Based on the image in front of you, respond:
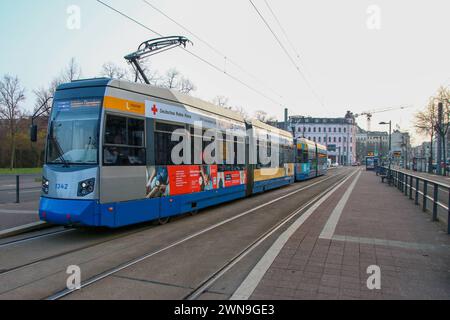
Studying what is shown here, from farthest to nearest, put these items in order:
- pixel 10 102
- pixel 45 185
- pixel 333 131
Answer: pixel 333 131 → pixel 10 102 → pixel 45 185

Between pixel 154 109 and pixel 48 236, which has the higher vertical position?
pixel 154 109

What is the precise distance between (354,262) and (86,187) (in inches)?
206

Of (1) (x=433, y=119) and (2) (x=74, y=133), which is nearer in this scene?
(2) (x=74, y=133)

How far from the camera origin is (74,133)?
7348 millimetres

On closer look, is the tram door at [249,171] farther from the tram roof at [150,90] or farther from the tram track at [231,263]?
the tram track at [231,263]

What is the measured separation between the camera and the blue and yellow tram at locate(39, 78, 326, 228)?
7.05 m

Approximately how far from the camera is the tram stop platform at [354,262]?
441 cm

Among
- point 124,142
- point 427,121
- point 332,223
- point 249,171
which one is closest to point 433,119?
point 427,121

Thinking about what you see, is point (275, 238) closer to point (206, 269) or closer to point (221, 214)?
point (206, 269)

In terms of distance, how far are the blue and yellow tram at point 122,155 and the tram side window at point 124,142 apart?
2 cm

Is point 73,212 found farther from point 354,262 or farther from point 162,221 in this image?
point 354,262
